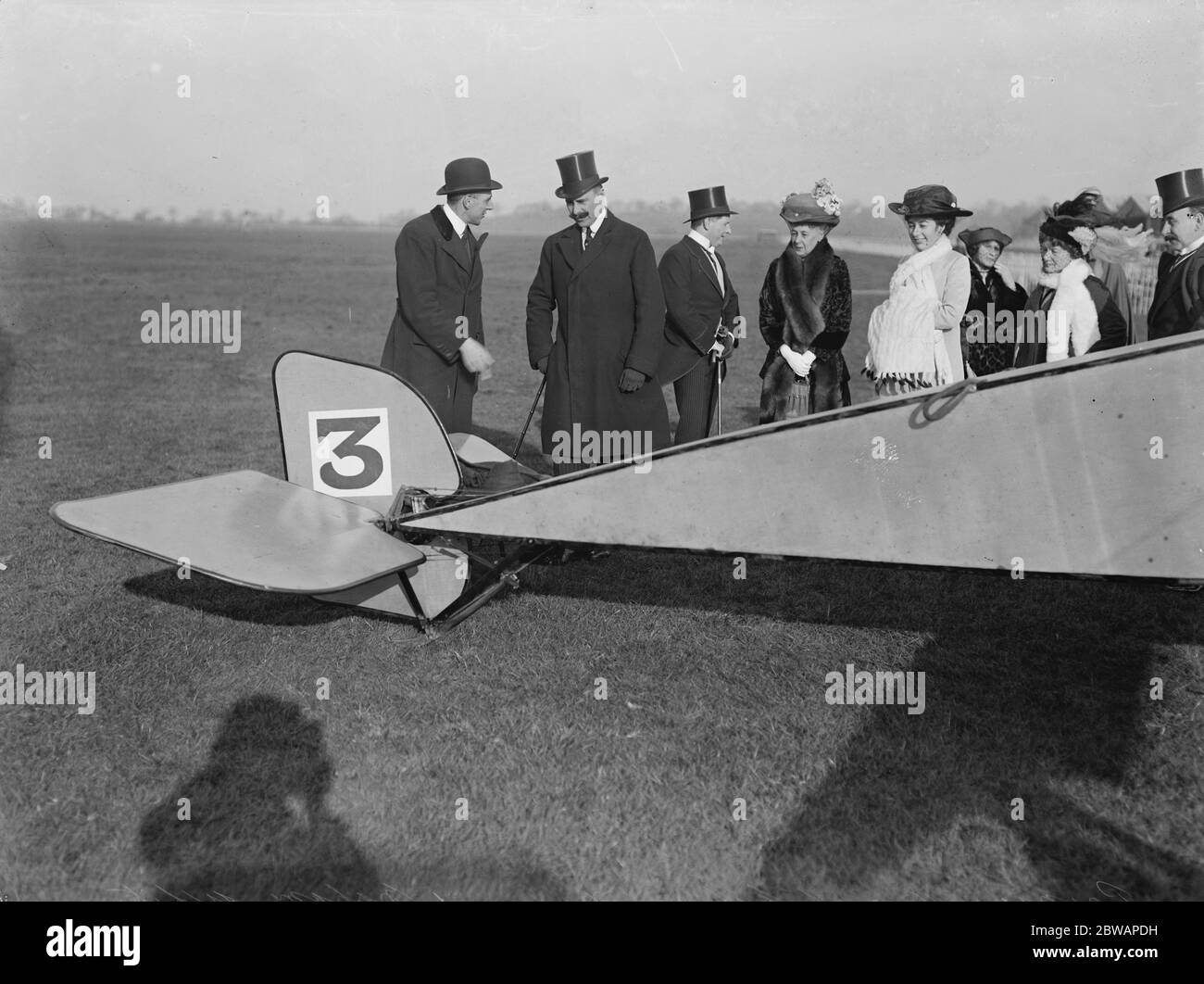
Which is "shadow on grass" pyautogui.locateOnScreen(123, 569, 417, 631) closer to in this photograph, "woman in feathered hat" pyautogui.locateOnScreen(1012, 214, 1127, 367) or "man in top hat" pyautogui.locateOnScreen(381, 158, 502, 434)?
"man in top hat" pyautogui.locateOnScreen(381, 158, 502, 434)

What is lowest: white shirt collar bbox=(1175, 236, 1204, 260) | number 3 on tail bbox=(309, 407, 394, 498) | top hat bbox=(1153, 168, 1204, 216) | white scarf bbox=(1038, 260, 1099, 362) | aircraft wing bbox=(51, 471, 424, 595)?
aircraft wing bbox=(51, 471, 424, 595)

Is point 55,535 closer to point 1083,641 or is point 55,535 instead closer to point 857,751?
point 857,751

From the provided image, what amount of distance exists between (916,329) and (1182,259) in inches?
65.0

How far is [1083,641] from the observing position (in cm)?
536

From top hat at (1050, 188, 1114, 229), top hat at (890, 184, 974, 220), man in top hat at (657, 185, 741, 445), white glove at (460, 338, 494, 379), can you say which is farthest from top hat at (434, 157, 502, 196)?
top hat at (1050, 188, 1114, 229)

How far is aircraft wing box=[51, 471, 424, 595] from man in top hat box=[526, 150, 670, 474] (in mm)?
2244

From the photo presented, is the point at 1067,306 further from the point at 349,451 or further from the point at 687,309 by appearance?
the point at 349,451

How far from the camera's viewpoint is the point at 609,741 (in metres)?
4.33

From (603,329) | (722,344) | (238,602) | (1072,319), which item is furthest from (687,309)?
(238,602)

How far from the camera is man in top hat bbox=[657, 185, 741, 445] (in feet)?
26.3

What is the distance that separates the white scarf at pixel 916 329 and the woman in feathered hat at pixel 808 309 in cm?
130

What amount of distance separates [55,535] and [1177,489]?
632cm

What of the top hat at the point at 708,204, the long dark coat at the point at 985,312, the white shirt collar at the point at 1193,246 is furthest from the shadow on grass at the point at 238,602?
the long dark coat at the point at 985,312

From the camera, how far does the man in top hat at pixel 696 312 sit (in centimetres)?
802
